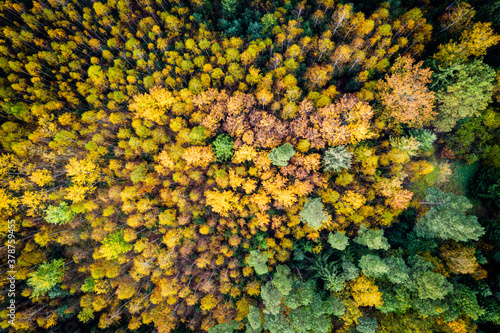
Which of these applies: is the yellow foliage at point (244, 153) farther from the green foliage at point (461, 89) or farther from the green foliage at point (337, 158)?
the green foliage at point (461, 89)

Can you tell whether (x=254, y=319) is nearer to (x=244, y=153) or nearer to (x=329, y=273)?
(x=329, y=273)

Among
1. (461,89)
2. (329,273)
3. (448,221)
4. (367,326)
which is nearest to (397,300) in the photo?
(367,326)

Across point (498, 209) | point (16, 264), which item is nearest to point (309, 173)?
point (498, 209)

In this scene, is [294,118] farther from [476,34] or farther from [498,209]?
[498,209]

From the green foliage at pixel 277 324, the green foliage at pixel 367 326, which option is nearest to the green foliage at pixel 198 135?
the green foliage at pixel 277 324

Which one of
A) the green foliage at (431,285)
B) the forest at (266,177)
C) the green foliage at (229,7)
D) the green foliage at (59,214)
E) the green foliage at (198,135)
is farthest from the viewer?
the green foliage at (229,7)

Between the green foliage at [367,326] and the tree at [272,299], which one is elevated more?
the tree at [272,299]
